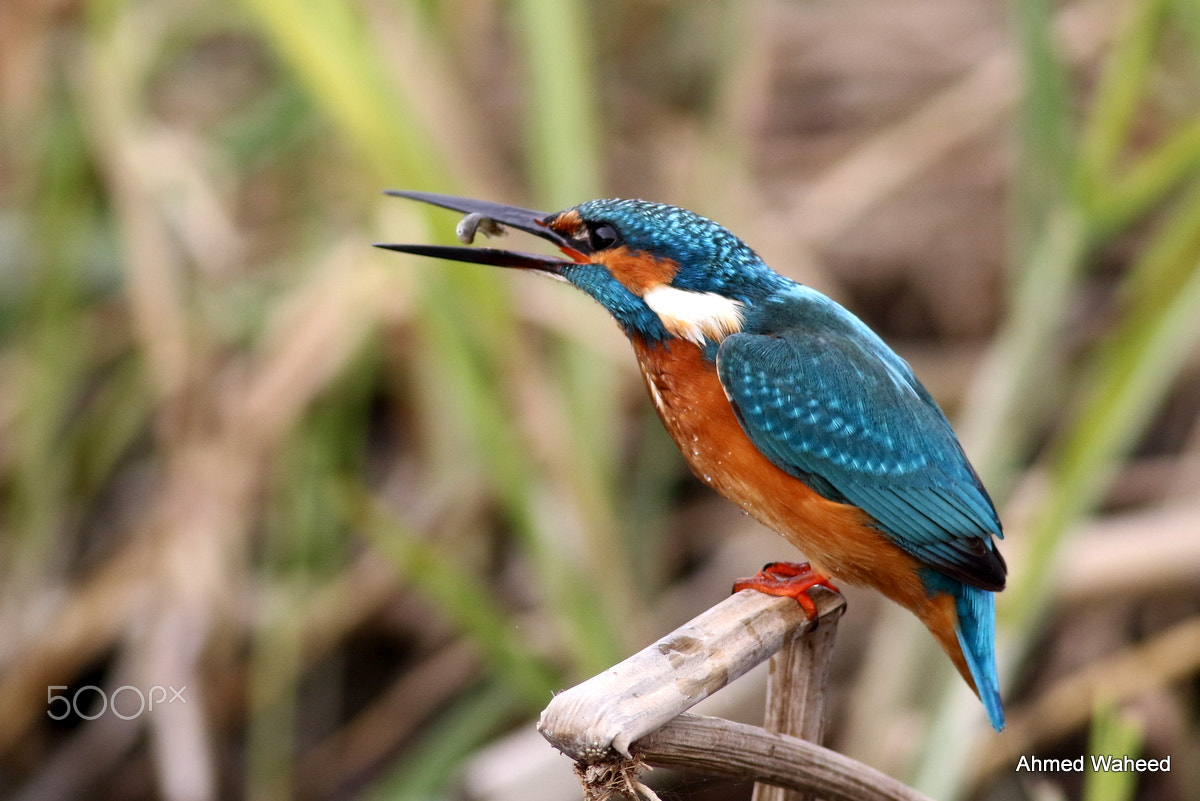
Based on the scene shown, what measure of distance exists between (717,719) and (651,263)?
25.7 inches

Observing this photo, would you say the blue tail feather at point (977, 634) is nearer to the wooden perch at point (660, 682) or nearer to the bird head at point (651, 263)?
the wooden perch at point (660, 682)

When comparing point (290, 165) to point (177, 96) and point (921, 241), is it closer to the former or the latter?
point (177, 96)

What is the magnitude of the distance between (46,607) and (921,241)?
232 cm

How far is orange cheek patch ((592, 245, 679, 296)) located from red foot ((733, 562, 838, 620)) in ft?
1.21

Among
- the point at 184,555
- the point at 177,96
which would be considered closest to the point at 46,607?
the point at 184,555

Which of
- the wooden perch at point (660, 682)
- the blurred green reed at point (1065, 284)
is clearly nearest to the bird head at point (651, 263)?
the wooden perch at point (660, 682)

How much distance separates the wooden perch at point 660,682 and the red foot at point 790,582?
79 millimetres

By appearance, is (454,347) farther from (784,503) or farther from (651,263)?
(784,503)

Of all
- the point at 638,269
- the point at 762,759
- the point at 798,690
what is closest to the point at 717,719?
the point at 762,759

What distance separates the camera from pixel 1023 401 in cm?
228

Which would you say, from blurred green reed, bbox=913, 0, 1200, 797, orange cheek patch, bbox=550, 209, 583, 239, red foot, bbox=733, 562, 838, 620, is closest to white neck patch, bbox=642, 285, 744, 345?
orange cheek patch, bbox=550, 209, 583, 239

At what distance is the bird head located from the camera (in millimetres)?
1569

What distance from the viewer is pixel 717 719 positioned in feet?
3.55

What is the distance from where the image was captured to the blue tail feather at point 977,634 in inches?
59.9
